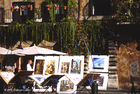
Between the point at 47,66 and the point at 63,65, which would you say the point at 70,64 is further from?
the point at 47,66

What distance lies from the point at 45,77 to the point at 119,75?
23.9 ft

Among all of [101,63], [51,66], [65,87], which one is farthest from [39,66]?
[101,63]

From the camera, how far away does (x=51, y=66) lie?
1141 centimetres

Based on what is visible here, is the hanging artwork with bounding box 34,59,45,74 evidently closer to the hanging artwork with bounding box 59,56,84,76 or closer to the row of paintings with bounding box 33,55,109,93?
the row of paintings with bounding box 33,55,109,93

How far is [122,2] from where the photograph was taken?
16781 mm

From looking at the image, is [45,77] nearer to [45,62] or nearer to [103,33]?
[45,62]

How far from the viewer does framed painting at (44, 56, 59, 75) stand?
1136 centimetres

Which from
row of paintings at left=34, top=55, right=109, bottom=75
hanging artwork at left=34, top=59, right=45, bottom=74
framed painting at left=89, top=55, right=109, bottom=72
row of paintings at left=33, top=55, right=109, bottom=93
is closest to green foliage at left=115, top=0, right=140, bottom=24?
framed painting at left=89, top=55, right=109, bottom=72

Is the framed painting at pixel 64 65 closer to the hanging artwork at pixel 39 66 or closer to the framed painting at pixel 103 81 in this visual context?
the hanging artwork at pixel 39 66

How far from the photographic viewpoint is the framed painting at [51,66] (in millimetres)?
11359

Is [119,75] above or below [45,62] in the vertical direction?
below

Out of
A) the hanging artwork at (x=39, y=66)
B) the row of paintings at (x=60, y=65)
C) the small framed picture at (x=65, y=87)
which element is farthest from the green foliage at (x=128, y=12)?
the small framed picture at (x=65, y=87)

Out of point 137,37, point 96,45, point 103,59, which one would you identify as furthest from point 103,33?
point 103,59

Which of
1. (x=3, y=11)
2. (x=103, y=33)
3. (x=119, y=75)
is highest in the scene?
(x=3, y=11)
